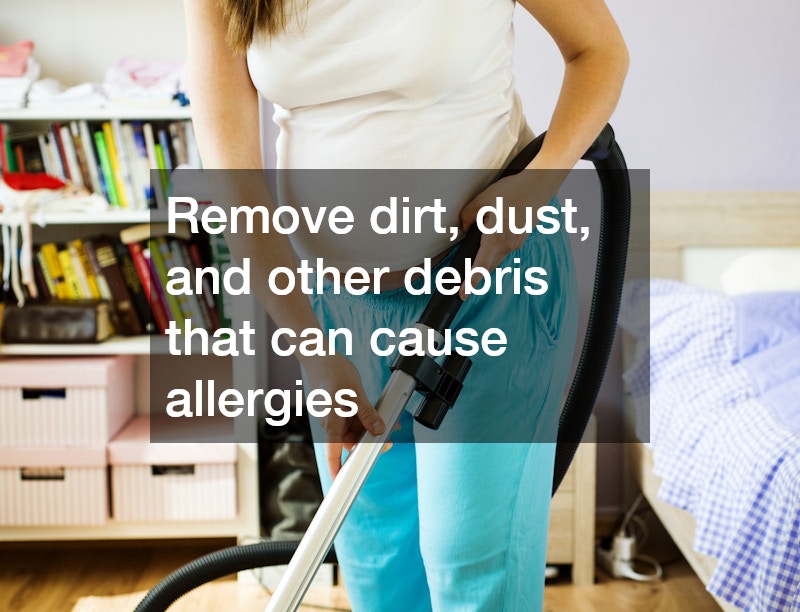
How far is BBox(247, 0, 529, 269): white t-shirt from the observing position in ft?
2.55

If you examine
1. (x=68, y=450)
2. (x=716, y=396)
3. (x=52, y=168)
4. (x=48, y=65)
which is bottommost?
(x=68, y=450)

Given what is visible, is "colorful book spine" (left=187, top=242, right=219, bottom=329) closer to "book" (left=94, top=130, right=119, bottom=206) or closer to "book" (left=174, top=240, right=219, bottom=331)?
"book" (left=174, top=240, right=219, bottom=331)

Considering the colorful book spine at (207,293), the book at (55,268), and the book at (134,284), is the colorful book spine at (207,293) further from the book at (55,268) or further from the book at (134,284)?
the book at (55,268)

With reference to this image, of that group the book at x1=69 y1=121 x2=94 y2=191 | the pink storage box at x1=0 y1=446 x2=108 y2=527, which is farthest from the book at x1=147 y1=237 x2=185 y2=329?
the pink storage box at x1=0 y1=446 x2=108 y2=527

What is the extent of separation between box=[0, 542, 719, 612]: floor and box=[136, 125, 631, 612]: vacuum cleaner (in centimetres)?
111

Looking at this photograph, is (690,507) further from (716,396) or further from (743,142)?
(743,142)

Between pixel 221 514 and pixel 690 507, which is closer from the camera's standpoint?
pixel 690 507

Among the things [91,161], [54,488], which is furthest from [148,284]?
[54,488]

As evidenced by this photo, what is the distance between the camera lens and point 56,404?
88.2 inches

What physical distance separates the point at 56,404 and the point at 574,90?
1.80 m

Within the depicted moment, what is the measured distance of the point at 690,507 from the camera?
5.83ft

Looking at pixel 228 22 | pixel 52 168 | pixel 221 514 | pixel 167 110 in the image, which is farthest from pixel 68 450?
pixel 228 22

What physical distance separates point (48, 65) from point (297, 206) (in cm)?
195

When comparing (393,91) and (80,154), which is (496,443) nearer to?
(393,91)
